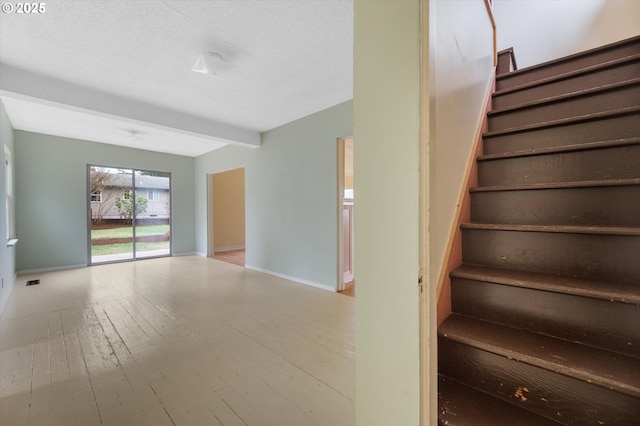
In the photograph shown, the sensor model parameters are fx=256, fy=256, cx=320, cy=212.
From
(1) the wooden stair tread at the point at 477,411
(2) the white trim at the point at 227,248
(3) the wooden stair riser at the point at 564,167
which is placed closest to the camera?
(1) the wooden stair tread at the point at 477,411

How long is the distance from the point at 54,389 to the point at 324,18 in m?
3.16

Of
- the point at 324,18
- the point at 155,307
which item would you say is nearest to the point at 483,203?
the point at 324,18

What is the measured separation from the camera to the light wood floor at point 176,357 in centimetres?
146

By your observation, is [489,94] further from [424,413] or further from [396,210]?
[424,413]

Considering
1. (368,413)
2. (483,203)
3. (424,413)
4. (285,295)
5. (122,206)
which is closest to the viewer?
(424,413)

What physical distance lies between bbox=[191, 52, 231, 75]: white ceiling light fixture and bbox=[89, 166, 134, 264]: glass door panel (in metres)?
4.80

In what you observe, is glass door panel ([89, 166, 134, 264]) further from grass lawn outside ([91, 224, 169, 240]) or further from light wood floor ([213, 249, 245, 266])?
light wood floor ([213, 249, 245, 266])

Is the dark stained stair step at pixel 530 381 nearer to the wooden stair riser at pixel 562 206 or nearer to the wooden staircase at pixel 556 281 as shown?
the wooden staircase at pixel 556 281

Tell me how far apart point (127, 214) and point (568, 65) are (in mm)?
7613

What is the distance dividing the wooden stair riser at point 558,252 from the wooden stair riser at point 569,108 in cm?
97

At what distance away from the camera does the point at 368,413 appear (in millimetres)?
846

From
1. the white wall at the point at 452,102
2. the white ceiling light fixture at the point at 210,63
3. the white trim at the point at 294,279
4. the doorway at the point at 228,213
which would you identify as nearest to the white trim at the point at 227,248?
the doorway at the point at 228,213

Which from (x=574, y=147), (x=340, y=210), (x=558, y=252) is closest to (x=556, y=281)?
(x=558, y=252)

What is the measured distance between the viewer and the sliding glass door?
18.2ft
